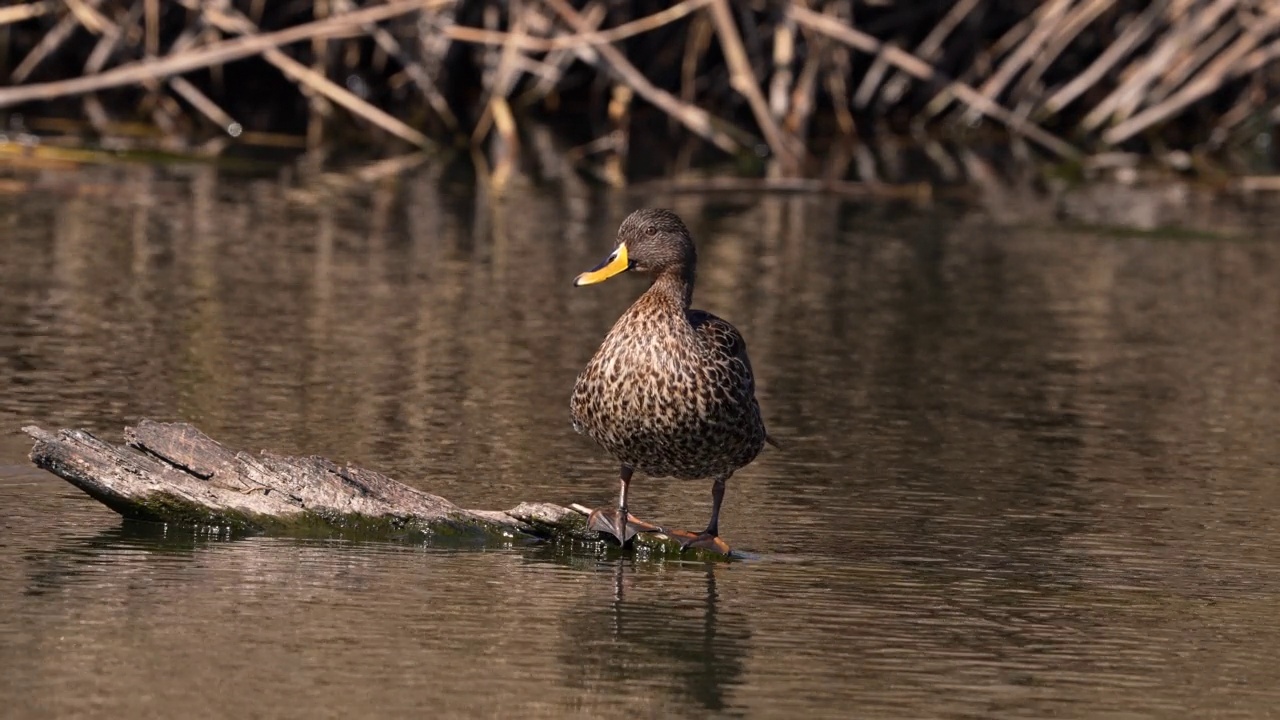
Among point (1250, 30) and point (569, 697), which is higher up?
point (1250, 30)

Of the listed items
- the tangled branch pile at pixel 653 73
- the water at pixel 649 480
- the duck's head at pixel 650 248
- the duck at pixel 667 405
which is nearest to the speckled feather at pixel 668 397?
the duck at pixel 667 405

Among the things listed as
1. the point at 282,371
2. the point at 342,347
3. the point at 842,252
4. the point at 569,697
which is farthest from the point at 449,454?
the point at 842,252

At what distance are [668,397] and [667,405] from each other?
0.02 meters

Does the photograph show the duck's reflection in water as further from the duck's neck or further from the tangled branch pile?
the tangled branch pile

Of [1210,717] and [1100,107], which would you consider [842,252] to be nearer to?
[1100,107]

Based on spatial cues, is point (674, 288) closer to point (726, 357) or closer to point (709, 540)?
point (726, 357)

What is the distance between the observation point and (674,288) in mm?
7207

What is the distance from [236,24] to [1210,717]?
14.0m

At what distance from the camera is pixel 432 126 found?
2045 cm

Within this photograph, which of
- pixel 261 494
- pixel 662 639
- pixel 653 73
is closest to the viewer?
pixel 662 639

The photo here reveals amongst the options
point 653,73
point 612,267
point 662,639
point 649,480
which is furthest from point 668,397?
point 653,73

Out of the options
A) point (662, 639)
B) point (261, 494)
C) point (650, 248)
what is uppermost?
point (650, 248)

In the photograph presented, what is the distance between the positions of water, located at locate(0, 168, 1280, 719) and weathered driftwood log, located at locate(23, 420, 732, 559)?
3.9 inches

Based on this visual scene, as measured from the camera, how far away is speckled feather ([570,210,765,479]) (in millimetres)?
6836
